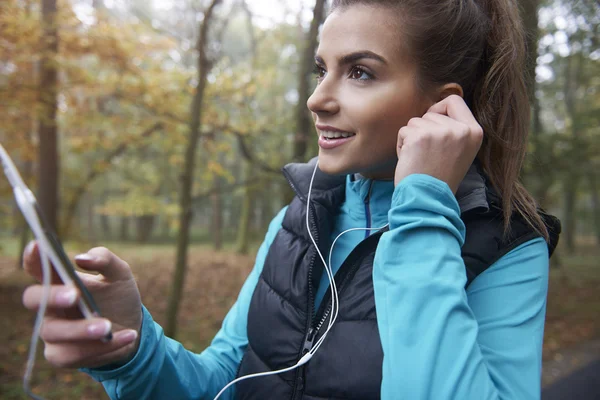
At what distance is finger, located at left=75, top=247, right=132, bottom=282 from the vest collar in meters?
0.77

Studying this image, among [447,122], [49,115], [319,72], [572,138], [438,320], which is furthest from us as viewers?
[572,138]

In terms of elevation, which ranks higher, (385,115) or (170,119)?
(170,119)

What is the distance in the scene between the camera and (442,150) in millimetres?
1117

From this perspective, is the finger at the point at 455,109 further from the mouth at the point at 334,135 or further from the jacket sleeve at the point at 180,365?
the jacket sleeve at the point at 180,365

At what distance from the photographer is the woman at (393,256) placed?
94 centimetres

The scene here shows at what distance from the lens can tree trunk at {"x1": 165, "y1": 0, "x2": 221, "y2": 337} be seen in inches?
200

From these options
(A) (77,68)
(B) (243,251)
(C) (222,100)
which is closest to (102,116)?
(A) (77,68)

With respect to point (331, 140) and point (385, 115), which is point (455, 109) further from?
point (331, 140)

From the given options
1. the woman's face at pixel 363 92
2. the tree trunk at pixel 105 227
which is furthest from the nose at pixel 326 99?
the tree trunk at pixel 105 227

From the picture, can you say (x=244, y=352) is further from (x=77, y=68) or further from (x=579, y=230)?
(x=579, y=230)

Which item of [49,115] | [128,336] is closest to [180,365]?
[128,336]

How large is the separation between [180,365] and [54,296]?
72 centimetres

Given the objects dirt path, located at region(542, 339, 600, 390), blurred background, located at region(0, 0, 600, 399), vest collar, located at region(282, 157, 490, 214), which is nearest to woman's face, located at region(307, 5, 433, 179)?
vest collar, located at region(282, 157, 490, 214)

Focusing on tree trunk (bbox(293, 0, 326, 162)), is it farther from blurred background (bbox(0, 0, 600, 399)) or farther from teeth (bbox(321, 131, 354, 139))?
teeth (bbox(321, 131, 354, 139))
